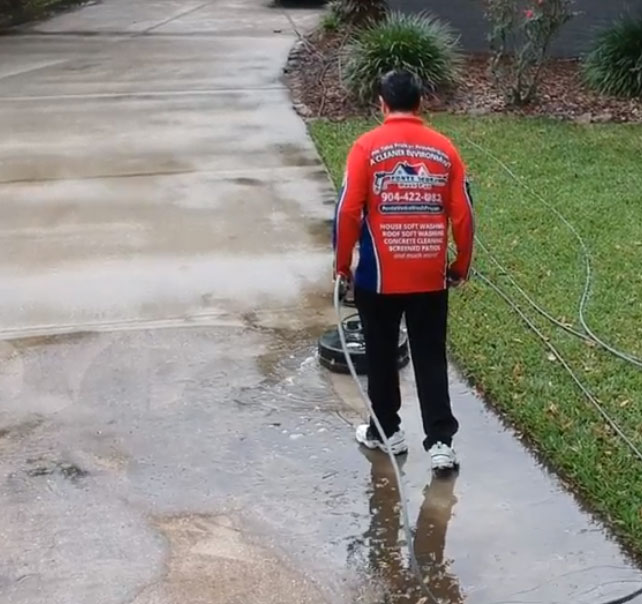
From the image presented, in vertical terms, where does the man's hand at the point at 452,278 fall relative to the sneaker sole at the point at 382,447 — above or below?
above

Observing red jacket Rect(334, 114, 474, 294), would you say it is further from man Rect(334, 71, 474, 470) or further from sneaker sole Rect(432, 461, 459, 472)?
sneaker sole Rect(432, 461, 459, 472)

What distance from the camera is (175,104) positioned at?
12570 mm

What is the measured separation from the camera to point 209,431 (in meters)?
5.16

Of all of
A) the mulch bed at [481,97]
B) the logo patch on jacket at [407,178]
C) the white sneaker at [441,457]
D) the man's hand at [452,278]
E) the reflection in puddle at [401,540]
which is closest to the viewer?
the reflection in puddle at [401,540]

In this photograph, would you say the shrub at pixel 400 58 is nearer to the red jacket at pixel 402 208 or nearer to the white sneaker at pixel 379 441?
the white sneaker at pixel 379 441

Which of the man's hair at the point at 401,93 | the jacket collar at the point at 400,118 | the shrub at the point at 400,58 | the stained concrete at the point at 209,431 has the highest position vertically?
the man's hair at the point at 401,93

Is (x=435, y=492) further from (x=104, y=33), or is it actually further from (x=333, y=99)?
(x=104, y=33)

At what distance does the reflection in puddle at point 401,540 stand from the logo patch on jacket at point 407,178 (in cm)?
125

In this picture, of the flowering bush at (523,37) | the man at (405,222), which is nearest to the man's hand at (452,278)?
the man at (405,222)

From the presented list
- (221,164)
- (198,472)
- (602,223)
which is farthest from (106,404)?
(221,164)

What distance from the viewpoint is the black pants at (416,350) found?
4516 millimetres

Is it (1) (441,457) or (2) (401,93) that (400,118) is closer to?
(2) (401,93)

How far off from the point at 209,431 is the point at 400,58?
8043mm

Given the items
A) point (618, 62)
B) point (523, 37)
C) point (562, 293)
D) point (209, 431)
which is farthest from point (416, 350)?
point (618, 62)
